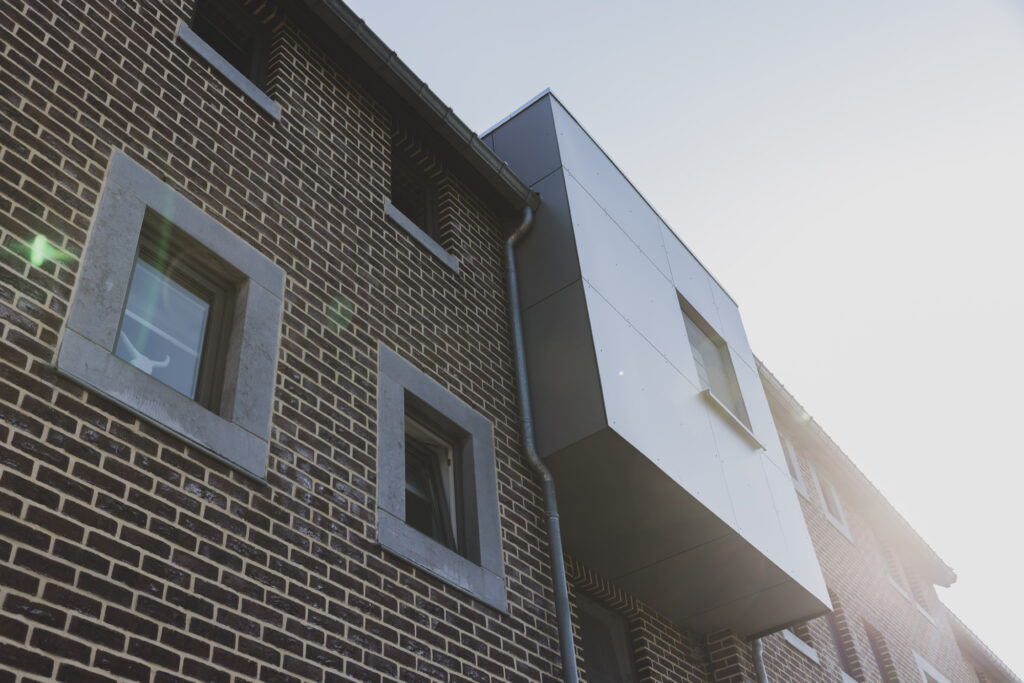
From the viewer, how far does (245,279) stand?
5.97 m

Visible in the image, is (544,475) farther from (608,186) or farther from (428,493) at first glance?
(608,186)

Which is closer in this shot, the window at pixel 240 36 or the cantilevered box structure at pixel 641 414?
the window at pixel 240 36

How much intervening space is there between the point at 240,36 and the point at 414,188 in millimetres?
2082

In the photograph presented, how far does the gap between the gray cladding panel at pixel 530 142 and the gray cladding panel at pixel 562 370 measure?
178 cm

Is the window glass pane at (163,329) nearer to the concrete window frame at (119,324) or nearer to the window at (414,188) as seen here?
the concrete window frame at (119,324)

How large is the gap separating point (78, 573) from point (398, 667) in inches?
76.2

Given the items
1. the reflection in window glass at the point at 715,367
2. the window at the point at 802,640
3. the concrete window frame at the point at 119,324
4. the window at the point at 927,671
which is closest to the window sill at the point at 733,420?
the reflection in window glass at the point at 715,367

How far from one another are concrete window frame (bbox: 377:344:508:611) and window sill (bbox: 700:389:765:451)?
9.17ft

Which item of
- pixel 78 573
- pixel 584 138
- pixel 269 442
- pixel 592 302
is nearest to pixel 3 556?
pixel 78 573

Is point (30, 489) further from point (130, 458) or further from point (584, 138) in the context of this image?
point (584, 138)

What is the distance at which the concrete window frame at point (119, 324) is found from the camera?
4.71m

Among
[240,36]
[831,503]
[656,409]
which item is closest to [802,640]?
[831,503]

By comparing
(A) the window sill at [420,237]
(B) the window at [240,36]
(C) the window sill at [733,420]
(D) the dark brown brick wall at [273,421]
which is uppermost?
(B) the window at [240,36]

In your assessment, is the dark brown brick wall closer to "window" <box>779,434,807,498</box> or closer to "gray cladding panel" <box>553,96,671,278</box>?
"gray cladding panel" <box>553,96,671,278</box>
